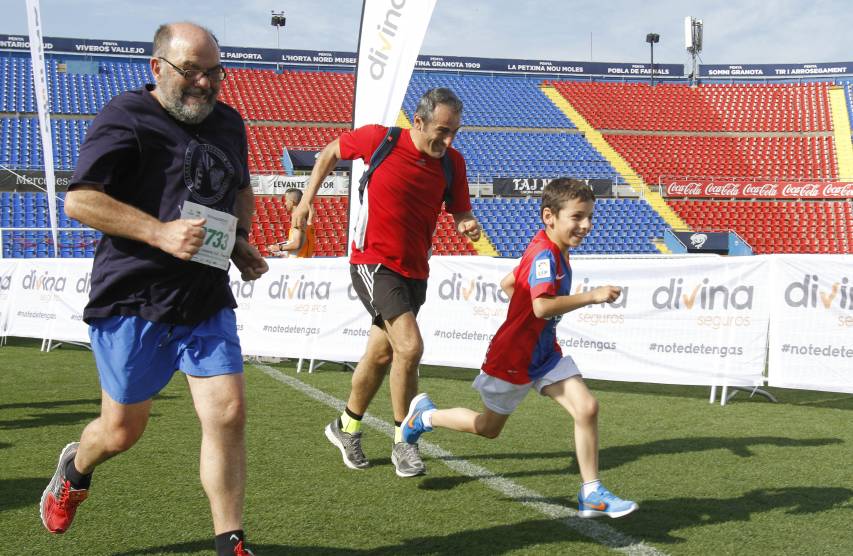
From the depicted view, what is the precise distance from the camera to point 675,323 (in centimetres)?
816

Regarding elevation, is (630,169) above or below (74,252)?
above

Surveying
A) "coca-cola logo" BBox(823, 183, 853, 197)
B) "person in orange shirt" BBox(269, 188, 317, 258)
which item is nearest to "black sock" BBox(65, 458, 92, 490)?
"person in orange shirt" BBox(269, 188, 317, 258)

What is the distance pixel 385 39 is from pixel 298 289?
3222 mm

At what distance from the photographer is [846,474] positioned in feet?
15.6

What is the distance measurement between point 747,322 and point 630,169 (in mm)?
30015

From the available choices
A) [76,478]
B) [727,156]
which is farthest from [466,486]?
[727,156]

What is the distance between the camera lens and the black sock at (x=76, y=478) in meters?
3.14

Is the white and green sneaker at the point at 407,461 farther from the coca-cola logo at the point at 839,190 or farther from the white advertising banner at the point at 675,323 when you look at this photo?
the coca-cola logo at the point at 839,190

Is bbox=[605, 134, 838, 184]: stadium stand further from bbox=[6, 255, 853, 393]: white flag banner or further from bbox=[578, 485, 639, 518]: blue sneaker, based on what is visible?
bbox=[578, 485, 639, 518]: blue sneaker

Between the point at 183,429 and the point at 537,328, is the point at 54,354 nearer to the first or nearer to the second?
the point at 183,429

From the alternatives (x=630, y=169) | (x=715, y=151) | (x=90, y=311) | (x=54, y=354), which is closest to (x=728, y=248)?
(x=630, y=169)

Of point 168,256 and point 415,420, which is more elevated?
point 168,256

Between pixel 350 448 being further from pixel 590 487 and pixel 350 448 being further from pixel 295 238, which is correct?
pixel 590 487

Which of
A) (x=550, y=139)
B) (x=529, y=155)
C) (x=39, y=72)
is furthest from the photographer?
(x=550, y=139)
